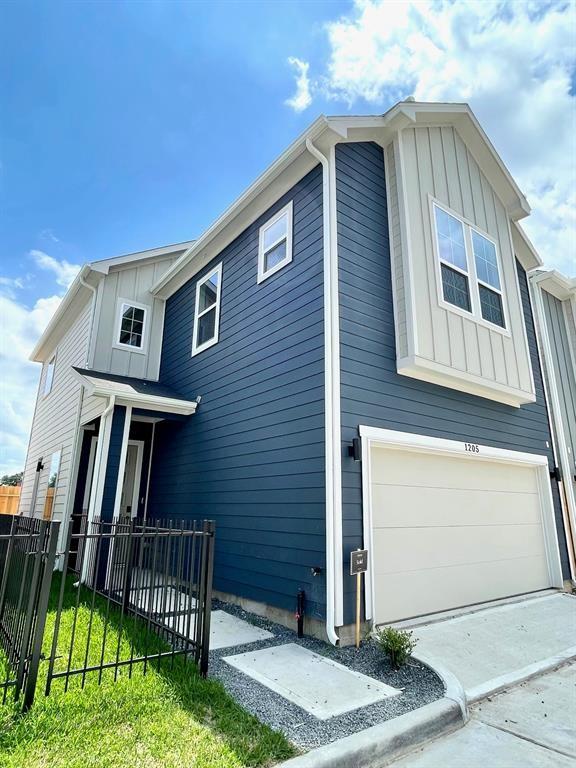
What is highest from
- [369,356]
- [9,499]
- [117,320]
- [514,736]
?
[117,320]

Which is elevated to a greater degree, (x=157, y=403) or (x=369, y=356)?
(x=369, y=356)

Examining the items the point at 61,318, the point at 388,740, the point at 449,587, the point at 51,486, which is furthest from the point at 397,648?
the point at 61,318

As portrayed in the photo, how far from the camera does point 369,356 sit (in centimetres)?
551

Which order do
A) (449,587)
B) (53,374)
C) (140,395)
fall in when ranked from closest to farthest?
(449,587), (140,395), (53,374)

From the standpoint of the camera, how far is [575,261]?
10.8m

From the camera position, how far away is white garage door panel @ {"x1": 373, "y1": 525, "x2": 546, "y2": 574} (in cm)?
527

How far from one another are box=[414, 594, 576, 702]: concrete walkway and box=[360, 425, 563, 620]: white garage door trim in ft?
2.81

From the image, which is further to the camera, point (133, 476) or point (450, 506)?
point (133, 476)

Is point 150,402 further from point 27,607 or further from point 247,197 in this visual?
point 27,607

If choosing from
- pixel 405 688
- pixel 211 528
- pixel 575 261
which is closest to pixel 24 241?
pixel 211 528

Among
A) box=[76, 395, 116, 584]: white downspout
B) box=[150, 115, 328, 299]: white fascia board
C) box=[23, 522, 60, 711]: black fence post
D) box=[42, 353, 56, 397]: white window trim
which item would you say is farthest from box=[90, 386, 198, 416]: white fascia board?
box=[42, 353, 56, 397]: white window trim

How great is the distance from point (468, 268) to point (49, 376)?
11956 mm

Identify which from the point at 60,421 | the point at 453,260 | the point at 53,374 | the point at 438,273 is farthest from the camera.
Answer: the point at 53,374

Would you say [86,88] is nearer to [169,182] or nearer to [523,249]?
[169,182]
